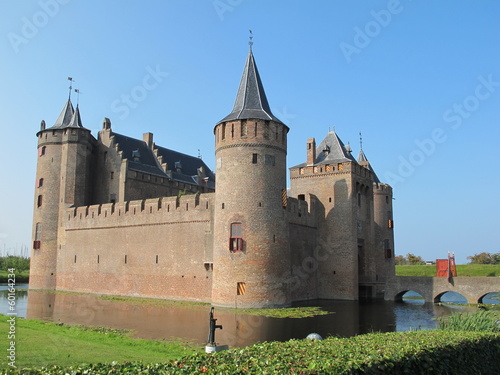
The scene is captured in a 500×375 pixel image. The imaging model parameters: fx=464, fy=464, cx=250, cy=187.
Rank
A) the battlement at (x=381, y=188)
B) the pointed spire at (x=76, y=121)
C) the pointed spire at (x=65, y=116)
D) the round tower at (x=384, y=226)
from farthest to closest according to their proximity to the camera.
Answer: the battlement at (x=381, y=188), the pointed spire at (x=65, y=116), the pointed spire at (x=76, y=121), the round tower at (x=384, y=226)

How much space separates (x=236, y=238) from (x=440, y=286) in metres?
13.4

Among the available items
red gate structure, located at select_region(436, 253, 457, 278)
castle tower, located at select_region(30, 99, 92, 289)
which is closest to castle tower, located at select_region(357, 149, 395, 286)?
red gate structure, located at select_region(436, 253, 457, 278)

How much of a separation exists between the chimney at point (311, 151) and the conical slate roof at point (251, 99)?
6.68m

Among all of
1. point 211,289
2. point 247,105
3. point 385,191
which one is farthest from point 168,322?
point 385,191

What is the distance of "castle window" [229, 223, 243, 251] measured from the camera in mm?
22203

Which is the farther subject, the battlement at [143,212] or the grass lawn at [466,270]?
the grass lawn at [466,270]

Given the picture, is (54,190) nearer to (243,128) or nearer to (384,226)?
Result: (243,128)

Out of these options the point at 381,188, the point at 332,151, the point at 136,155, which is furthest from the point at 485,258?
the point at 136,155

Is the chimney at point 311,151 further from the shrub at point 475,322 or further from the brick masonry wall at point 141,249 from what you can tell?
the shrub at point 475,322

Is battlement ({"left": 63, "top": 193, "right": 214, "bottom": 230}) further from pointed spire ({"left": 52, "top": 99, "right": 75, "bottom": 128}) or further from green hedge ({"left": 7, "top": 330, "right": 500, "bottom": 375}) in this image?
green hedge ({"left": 7, "top": 330, "right": 500, "bottom": 375})

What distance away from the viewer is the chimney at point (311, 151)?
101ft

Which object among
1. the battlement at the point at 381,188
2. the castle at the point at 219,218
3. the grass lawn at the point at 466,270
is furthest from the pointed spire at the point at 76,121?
the grass lawn at the point at 466,270

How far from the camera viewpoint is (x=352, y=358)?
5715 millimetres

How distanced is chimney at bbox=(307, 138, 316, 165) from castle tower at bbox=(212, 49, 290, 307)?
706 centimetres
